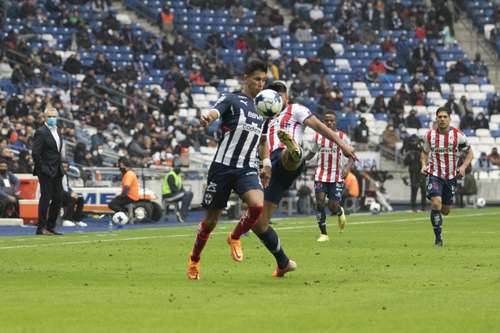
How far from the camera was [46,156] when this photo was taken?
24188 millimetres

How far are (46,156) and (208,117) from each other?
37.7 ft

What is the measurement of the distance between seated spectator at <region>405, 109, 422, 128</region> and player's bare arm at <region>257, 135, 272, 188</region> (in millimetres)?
33047

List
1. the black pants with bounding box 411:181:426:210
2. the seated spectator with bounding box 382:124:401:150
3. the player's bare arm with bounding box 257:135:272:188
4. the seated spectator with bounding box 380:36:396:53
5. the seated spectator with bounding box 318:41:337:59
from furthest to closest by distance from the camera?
the seated spectator with bounding box 380:36:396:53
the seated spectator with bounding box 318:41:337:59
the seated spectator with bounding box 382:124:401:150
the black pants with bounding box 411:181:426:210
the player's bare arm with bounding box 257:135:272:188

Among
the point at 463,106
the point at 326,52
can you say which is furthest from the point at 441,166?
the point at 326,52

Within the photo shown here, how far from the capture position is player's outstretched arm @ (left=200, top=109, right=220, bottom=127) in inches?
512

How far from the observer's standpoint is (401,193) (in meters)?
45.3

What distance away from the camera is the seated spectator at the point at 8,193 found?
29625 mm

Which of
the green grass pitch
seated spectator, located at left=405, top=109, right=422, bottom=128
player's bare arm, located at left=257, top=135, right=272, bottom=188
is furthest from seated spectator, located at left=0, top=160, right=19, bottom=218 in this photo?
seated spectator, located at left=405, top=109, right=422, bottom=128

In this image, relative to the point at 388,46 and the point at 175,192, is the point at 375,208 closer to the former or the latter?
the point at 175,192

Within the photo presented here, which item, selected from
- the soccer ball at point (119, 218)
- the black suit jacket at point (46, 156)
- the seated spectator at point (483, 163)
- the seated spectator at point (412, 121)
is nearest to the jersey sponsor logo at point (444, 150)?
the black suit jacket at point (46, 156)

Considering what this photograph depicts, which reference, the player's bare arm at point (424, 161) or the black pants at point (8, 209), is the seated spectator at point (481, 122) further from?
the player's bare arm at point (424, 161)

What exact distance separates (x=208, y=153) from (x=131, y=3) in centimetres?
1208

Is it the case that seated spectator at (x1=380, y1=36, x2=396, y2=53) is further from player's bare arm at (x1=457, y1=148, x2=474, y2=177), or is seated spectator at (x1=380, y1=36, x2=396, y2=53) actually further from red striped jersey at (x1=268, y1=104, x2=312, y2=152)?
red striped jersey at (x1=268, y1=104, x2=312, y2=152)

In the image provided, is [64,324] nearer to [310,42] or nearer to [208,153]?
[208,153]
